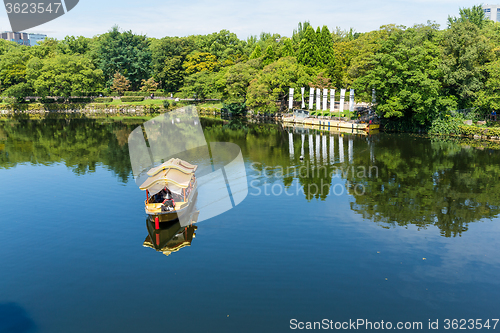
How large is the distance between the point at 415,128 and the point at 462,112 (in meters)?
6.85

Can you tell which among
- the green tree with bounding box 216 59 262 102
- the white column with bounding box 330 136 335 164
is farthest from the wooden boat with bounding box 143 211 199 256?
the green tree with bounding box 216 59 262 102

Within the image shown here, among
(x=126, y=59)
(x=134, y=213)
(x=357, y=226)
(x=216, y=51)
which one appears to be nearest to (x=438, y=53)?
(x=357, y=226)

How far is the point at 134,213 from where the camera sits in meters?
25.8

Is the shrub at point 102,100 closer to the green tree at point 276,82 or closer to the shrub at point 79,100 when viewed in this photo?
the shrub at point 79,100

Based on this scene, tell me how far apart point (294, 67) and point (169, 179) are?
57063 millimetres

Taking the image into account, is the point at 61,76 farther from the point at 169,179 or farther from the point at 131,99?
the point at 169,179

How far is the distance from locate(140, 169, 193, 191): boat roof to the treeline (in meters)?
40.8

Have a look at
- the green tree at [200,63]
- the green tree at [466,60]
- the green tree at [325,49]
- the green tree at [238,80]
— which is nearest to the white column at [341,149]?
the green tree at [466,60]

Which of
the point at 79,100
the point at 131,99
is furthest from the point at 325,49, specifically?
the point at 79,100

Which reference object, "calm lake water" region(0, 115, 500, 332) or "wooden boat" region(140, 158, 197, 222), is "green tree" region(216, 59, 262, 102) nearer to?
"calm lake water" region(0, 115, 500, 332)

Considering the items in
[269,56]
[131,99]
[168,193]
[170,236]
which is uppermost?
[269,56]

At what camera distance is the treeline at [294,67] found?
54.4 meters

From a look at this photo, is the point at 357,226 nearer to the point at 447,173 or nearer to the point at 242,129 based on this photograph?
the point at 447,173

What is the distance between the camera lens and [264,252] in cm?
1998
